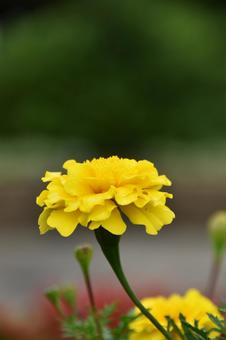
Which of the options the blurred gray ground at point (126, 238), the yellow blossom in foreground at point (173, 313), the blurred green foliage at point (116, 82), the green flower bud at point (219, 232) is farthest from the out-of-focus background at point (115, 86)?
the yellow blossom in foreground at point (173, 313)

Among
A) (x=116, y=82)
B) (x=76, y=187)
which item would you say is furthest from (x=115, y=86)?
(x=76, y=187)

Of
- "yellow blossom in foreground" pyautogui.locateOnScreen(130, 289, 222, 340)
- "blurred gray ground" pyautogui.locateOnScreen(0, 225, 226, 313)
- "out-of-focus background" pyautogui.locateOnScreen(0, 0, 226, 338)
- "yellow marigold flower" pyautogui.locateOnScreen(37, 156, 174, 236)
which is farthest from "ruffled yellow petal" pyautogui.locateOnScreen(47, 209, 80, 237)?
"out-of-focus background" pyautogui.locateOnScreen(0, 0, 226, 338)

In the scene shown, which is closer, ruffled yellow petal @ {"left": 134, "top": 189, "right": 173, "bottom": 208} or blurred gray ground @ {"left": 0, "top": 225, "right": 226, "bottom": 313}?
ruffled yellow petal @ {"left": 134, "top": 189, "right": 173, "bottom": 208}

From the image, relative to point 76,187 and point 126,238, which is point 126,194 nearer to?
point 76,187

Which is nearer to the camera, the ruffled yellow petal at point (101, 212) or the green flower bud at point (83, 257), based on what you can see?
the ruffled yellow petal at point (101, 212)

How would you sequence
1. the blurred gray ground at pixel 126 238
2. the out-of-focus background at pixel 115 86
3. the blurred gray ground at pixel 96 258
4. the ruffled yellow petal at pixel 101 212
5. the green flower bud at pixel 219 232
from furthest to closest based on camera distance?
the out-of-focus background at pixel 115 86
the blurred gray ground at pixel 126 238
the blurred gray ground at pixel 96 258
the green flower bud at pixel 219 232
the ruffled yellow petal at pixel 101 212

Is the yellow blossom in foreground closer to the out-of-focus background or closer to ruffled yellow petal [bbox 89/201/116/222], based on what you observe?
ruffled yellow petal [bbox 89/201/116/222]

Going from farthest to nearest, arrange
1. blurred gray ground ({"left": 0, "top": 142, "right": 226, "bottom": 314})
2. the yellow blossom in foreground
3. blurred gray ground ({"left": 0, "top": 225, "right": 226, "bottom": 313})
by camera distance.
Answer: blurred gray ground ({"left": 0, "top": 142, "right": 226, "bottom": 314}) < blurred gray ground ({"left": 0, "top": 225, "right": 226, "bottom": 313}) < the yellow blossom in foreground

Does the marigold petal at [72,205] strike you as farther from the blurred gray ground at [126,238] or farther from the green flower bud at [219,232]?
the blurred gray ground at [126,238]
